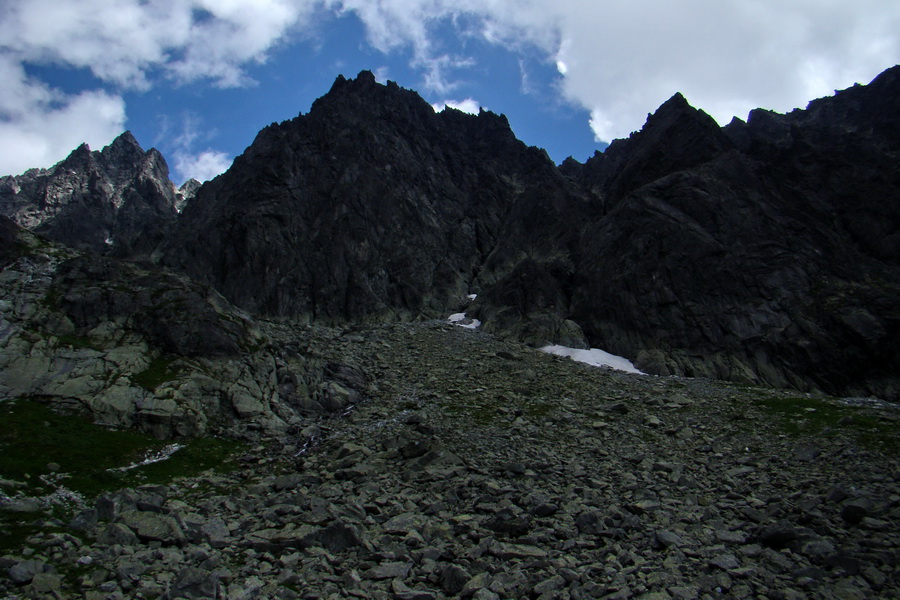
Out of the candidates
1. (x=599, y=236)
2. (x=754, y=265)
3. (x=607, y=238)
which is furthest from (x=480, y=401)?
(x=599, y=236)

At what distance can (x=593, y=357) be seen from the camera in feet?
212

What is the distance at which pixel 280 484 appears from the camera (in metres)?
22.8

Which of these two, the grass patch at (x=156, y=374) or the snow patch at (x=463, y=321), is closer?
the grass patch at (x=156, y=374)

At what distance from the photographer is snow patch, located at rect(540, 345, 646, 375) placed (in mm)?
62544

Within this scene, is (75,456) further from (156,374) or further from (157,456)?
(156,374)

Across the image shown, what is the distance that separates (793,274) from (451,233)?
217ft

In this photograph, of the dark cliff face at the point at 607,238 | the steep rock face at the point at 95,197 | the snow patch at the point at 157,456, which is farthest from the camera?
the steep rock face at the point at 95,197

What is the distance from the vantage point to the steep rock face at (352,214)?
8894 centimetres

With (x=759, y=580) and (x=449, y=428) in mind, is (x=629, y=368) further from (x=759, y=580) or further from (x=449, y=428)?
(x=759, y=580)

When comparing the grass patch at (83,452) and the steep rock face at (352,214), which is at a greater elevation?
the steep rock face at (352,214)

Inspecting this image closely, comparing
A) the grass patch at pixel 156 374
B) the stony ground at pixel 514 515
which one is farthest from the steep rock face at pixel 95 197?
the stony ground at pixel 514 515

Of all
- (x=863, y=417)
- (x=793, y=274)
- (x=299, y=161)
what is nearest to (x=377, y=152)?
(x=299, y=161)

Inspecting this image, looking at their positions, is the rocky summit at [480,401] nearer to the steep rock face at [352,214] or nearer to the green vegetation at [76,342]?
the green vegetation at [76,342]

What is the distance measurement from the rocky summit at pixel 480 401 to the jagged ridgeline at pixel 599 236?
55 centimetres
